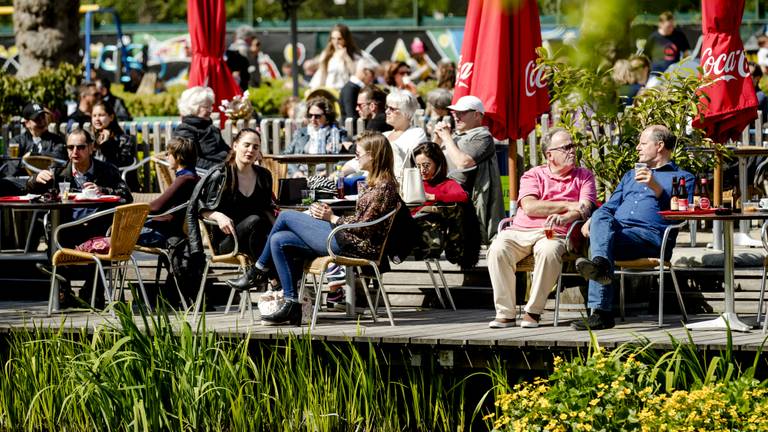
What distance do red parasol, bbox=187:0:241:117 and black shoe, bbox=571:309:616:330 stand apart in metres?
6.39

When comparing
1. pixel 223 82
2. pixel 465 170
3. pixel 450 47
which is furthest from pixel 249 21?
pixel 465 170

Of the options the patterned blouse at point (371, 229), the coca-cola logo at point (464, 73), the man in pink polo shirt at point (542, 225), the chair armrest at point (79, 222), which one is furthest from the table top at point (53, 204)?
the man in pink polo shirt at point (542, 225)

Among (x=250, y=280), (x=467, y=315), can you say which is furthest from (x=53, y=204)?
(x=467, y=315)

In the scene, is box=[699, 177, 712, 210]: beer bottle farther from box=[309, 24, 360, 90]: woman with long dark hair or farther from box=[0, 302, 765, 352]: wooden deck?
box=[309, 24, 360, 90]: woman with long dark hair

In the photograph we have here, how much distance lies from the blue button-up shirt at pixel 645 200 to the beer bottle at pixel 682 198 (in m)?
0.02

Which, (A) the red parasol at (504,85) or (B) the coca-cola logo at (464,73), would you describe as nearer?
(A) the red parasol at (504,85)

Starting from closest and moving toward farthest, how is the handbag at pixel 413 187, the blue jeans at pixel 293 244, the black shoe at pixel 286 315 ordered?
the black shoe at pixel 286 315
the blue jeans at pixel 293 244
the handbag at pixel 413 187

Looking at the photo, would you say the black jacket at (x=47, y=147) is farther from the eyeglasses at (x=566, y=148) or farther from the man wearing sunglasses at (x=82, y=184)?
the eyeglasses at (x=566, y=148)

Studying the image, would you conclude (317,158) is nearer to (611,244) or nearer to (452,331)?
(452,331)

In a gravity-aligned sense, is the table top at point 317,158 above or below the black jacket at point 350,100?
below

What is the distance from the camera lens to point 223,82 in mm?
13016

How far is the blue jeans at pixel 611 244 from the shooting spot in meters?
7.48

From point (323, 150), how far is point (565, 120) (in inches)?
147

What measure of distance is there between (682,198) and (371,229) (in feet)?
5.92
